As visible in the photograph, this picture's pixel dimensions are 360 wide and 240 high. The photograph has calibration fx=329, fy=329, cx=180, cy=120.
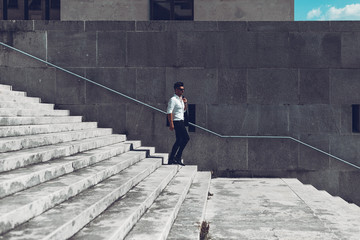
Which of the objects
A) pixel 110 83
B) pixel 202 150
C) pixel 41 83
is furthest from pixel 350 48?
pixel 41 83

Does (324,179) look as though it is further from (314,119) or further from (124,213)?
(124,213)

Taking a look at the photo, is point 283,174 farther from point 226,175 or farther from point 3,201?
point 3,201

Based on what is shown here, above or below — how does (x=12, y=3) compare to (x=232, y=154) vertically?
above

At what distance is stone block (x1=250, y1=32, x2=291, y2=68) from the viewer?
9.16 m

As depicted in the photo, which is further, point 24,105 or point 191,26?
point 191,26

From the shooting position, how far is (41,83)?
944cm

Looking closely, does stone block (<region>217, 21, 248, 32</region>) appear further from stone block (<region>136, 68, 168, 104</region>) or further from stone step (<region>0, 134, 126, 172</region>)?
stone step (<region>0, 134, 126, 172</region>)

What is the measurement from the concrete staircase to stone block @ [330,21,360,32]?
582cm

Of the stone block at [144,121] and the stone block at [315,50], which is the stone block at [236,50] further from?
the stone block at [144,121]

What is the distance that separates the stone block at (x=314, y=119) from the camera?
909 cm

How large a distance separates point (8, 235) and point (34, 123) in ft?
14.1

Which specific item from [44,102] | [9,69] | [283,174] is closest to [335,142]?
[283,174]

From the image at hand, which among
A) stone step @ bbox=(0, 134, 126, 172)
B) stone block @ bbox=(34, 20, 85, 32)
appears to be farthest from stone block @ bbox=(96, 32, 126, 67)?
stone step @ bbox=(0, 134, 126, 172)

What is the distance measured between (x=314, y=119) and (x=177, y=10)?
7.75 metres
